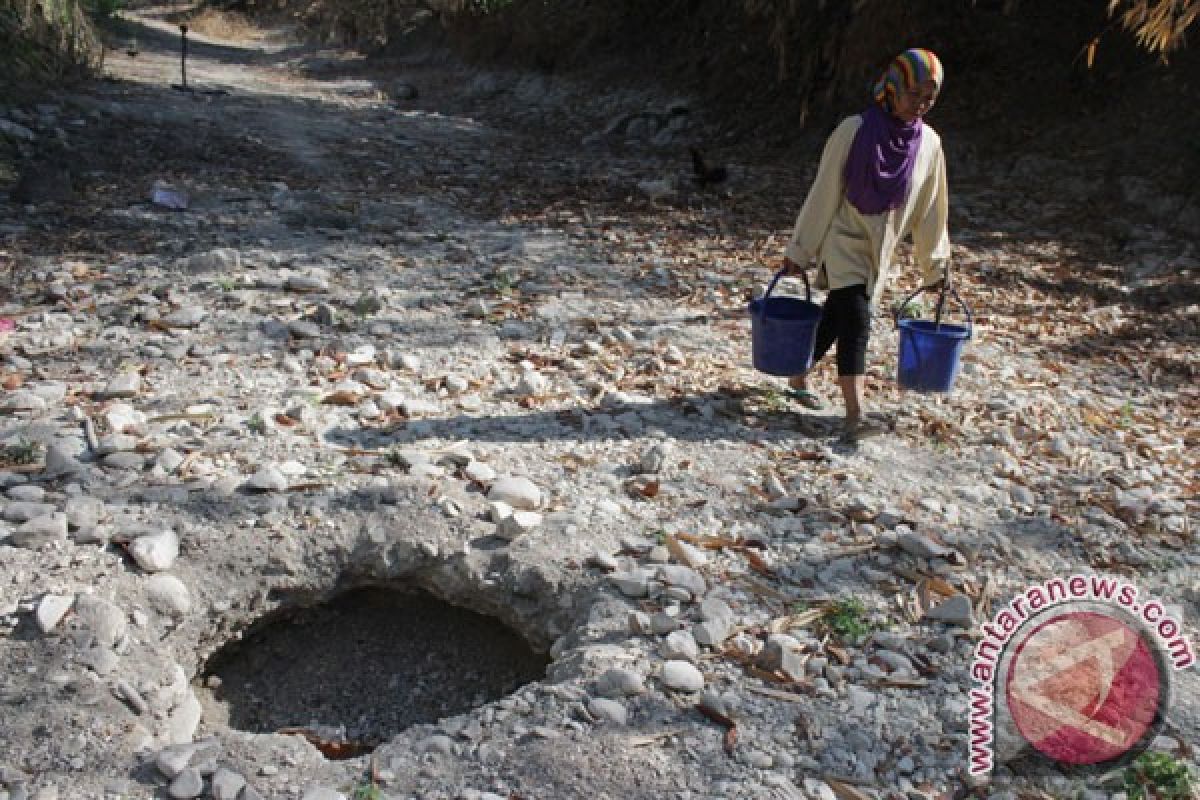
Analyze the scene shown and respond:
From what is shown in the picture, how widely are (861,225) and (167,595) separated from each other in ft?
9.17

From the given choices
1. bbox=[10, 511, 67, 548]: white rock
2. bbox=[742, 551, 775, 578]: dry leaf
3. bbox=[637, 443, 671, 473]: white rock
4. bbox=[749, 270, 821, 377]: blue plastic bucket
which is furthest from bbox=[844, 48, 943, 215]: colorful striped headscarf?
bbox=[10, 511, 67, 548]: white rock

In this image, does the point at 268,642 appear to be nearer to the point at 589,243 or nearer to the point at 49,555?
the point at 49,555

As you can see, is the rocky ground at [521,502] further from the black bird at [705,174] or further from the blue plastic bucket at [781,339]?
the black bird at [705,174]

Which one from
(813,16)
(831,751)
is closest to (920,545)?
(831,751)

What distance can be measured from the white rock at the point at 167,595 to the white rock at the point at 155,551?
0.04 m

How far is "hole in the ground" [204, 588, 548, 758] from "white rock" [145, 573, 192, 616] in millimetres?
231

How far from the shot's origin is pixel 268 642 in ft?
10.7

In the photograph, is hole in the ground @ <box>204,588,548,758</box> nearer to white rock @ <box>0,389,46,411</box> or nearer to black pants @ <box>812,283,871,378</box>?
white rock @ <box>0,389,46,411</box>

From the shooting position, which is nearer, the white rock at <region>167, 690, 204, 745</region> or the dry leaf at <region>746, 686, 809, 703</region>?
the white rock at <region>167, 690, 204, 745</region>

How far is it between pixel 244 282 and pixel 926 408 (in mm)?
3499

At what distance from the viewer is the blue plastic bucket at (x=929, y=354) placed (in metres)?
4.14

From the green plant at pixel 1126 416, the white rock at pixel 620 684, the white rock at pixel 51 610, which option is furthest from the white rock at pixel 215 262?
the green plant at pixel 1126 416

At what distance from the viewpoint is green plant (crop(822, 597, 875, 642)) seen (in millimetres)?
2996

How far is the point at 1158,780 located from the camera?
2488 millimetres
